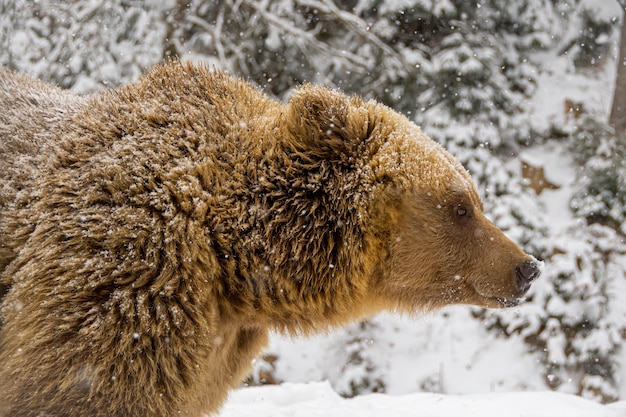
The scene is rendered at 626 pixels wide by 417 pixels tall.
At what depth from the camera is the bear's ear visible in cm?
266

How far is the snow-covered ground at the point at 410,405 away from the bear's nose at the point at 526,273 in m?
1.64

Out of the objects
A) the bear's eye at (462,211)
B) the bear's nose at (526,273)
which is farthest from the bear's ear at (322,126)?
the bear's nose at (526,273)

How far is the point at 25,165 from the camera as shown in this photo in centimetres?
246

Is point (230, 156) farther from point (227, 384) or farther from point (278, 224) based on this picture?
point (227, 384)

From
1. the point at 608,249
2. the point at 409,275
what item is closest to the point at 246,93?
the point at 409,275

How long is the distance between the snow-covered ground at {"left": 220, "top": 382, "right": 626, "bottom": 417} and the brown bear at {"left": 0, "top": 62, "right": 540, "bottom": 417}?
5.54ft

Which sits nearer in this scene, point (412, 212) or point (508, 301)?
point (412, 212)

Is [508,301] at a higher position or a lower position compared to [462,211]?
lower

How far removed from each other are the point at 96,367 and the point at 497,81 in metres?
7.61

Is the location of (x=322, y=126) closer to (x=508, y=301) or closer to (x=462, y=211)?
(x=462, y=211)

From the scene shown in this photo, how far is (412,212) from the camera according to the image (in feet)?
9.01

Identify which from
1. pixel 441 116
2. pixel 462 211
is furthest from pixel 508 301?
pixel 441 116

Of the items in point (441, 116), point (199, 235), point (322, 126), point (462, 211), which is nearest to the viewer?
point (199, 235)

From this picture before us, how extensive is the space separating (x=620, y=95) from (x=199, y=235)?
9122mm
